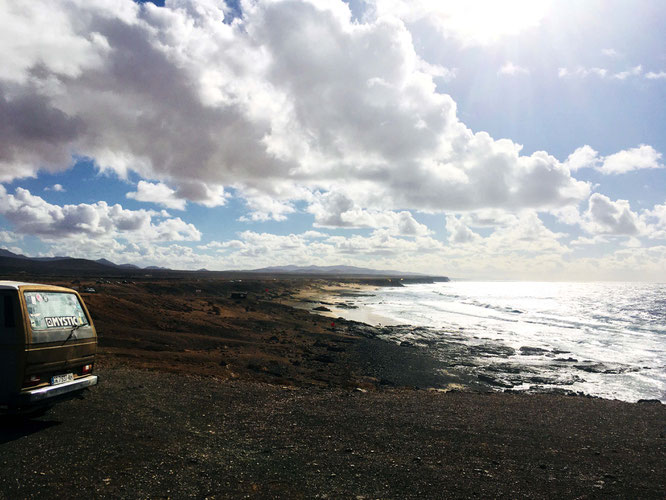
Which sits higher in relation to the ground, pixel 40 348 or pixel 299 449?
pixel 40 348

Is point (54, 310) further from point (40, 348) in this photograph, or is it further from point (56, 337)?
point (40, 348)

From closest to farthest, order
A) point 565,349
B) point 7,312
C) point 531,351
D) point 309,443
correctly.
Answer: point 7,312 → point 309,443 → point 531,351 → point 565,349

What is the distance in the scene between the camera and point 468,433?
10797 millimetres

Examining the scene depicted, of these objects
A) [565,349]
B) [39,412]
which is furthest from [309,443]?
[565,349]

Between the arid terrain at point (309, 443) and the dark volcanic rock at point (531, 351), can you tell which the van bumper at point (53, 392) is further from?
the dark volcanic rock at point (531, 351)

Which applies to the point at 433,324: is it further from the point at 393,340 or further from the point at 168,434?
the point at 168,434

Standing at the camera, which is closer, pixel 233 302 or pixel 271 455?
pixel 271 455

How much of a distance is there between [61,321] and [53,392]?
1.60 m

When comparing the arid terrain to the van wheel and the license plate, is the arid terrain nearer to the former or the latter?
the van wheel

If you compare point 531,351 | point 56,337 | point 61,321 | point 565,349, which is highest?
point 61,321

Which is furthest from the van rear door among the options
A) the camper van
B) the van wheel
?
the van wheel

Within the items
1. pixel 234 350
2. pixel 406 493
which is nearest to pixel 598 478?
pixel 406 493

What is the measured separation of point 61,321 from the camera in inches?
348

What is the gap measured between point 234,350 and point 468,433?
58.4ft
